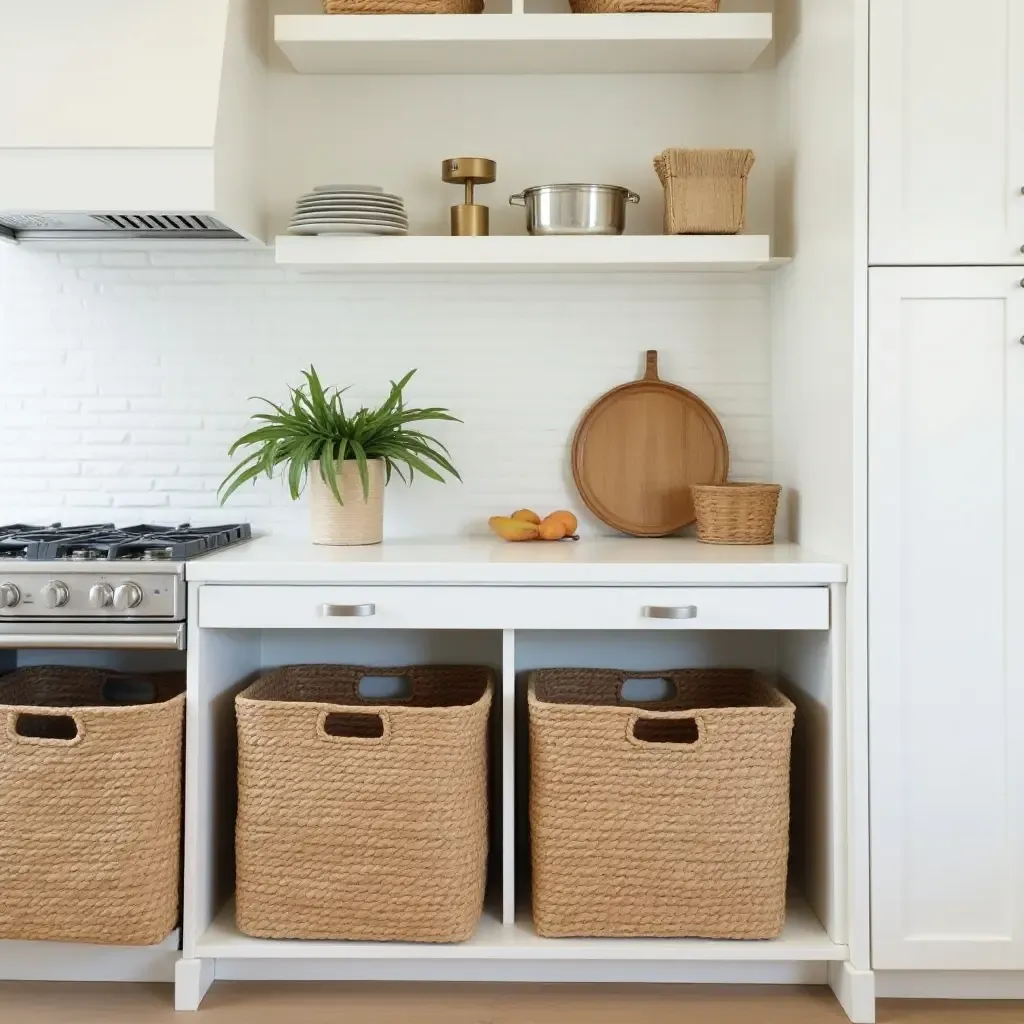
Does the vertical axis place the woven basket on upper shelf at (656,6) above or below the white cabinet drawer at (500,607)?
above

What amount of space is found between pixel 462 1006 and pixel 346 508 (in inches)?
45.6

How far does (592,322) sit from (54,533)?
1.49 m

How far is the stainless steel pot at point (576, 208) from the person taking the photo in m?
2.62

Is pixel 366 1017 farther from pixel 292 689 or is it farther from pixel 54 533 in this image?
pixel 54 533

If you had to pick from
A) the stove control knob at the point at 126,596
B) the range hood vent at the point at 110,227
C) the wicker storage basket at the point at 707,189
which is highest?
the wicker storage basket at the point at 707,189

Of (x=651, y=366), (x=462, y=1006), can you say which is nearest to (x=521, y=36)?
(x=651, y=366)

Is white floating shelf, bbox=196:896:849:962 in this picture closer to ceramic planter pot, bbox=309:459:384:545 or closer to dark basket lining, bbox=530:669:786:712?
dark basket lining, bbox=530:669:786:712

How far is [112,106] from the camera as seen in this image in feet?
7.84

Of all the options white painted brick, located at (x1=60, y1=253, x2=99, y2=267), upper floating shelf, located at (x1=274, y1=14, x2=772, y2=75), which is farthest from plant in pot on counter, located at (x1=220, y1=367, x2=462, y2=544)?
upper floating shelf, located at (x1=274, y1=14, x2=772, y2=75)

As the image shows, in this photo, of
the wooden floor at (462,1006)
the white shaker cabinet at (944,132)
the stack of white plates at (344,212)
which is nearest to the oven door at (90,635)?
the wooden floor at (462,1006)

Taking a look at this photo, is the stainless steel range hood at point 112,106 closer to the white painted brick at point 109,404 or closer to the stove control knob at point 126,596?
the white painted brick at point 109,404

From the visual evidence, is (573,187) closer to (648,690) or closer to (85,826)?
(648,690)

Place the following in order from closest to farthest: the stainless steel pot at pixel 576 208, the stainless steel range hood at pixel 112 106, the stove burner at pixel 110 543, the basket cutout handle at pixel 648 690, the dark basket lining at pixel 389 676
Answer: the stove burner at pixel 110 543, the stainless steel range hood at pixel 112 106, the stainless steel pot at pixel 576 208, the dark basket lining at pixel 389 676, the basket cutout handle at pixel 648 690

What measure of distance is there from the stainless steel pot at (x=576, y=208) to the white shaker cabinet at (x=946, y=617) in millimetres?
732
